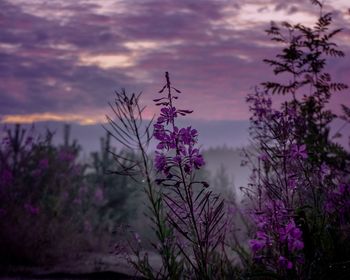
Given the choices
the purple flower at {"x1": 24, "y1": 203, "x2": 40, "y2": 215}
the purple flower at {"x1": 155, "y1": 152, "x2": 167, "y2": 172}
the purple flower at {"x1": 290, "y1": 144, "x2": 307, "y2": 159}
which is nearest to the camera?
the purple flower at {"x1": 155, "y1": 152, "x2": 167, "y2": 172}

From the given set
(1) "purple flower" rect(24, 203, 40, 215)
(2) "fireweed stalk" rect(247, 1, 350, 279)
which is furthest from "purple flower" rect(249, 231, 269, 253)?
(1) "purple flower" rect(24, 203, 40, 215)

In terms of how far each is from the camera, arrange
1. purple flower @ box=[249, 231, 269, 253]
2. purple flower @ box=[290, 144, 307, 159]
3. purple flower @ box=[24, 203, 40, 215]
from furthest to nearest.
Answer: purple flower @ box=[24, 203, 40, 215], purple flower @ box=[290, 144, 307, 159], purple flower @ box=[249, 231, 269, 253]

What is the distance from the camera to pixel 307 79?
8117mm

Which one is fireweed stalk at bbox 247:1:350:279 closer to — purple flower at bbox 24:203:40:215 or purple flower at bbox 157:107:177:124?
purple flower at bbox 157:107:177:124

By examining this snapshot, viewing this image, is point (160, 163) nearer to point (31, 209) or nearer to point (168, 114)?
point (168, 114)

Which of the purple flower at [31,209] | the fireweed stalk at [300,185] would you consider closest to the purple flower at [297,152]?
the fireweed stalk at [300,185]

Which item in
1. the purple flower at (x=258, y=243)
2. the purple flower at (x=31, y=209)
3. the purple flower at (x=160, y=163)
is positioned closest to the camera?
the purple flower at (x=258, y=243)

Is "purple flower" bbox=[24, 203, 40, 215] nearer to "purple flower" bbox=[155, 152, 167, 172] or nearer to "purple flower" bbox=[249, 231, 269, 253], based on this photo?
"purple flower" bbox=[155, 152, 167, 172]

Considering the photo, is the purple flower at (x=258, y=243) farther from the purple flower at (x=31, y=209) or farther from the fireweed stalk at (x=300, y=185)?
the purple flower at (x=31, y=209)

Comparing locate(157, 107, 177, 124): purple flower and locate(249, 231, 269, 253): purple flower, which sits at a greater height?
locate(157, 107, 177, 124): purple flower

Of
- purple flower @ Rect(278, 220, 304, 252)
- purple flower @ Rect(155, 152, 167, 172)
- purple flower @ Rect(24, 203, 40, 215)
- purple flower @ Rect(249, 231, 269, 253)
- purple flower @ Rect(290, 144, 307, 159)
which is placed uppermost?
purple flower @ Rect(290, 144, 307, 159)

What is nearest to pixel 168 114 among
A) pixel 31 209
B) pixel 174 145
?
pixel 174 145

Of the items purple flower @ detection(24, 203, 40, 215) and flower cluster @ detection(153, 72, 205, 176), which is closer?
flower cluster @ detection(153, 72, 205, 176)

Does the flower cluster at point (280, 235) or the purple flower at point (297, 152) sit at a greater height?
the purple flower at point (297, 152)
